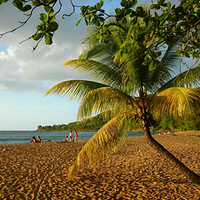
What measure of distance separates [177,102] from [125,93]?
1531 mm

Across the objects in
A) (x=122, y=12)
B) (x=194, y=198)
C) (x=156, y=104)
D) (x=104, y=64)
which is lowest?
(x=194, y=198)

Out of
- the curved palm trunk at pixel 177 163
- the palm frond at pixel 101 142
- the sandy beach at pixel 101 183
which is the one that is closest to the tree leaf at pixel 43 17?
the palm frond at pixel 101 142

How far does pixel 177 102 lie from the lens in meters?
5.28

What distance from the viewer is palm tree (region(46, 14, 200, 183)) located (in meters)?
5.70

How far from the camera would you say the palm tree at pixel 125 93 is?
5699 millimetres

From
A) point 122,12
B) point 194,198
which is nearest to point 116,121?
point 194,198

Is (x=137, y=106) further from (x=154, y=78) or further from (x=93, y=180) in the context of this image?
(x=93, y=180)

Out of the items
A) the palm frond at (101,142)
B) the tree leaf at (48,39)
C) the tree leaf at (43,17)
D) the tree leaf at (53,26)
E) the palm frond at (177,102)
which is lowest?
the palm frond at (101,142)

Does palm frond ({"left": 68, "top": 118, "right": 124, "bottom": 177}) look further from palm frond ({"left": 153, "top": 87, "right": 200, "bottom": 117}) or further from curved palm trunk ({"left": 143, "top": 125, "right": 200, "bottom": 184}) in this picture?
palm frond ({"left": 153, "top": 87, "right": 200, "bottom": 117})

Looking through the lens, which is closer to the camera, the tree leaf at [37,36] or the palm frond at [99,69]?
the tree leaf at [37,36]

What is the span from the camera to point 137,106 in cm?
613

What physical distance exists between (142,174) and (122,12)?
6719 millimetres

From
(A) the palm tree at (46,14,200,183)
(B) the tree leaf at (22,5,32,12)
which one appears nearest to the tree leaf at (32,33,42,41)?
(B) the tree leaf at (22,5,32,12)

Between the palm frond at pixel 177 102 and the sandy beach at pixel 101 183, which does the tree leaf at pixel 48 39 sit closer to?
the palm frond at pixel 177 102
